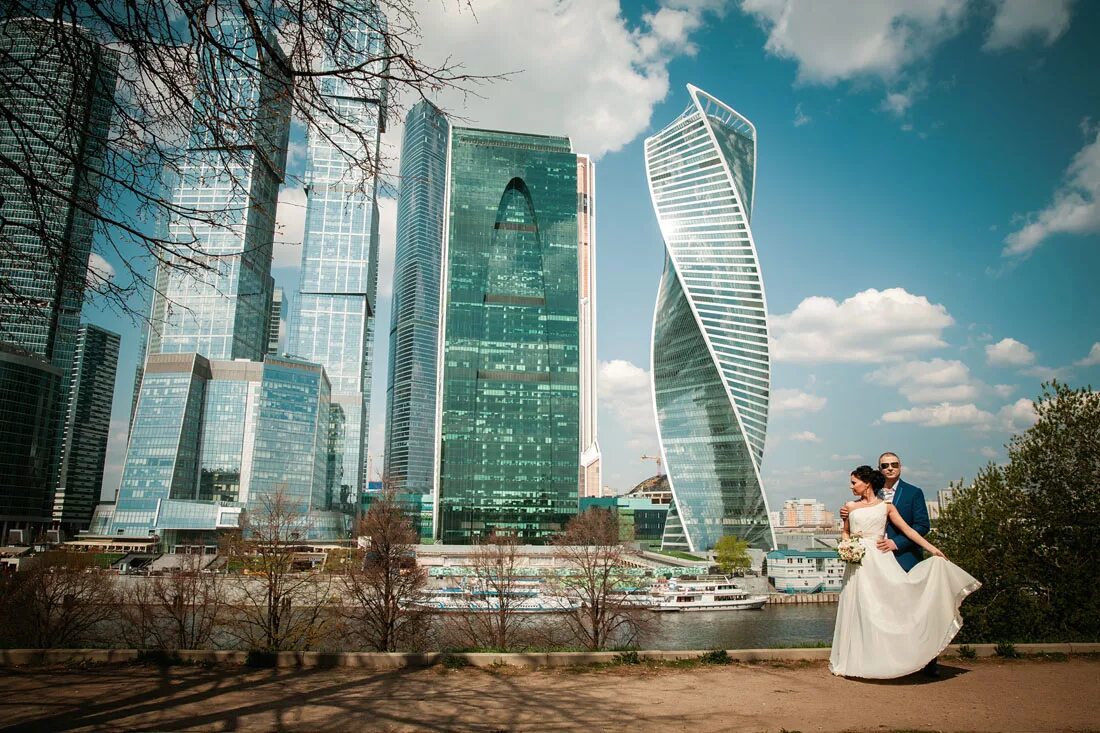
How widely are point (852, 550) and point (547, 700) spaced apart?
3569 mm

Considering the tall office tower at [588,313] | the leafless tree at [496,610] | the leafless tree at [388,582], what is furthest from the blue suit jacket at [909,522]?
the tall office tower at [588,313]

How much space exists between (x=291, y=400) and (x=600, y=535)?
90.9m

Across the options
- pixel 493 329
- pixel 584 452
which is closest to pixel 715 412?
pixel 493 329

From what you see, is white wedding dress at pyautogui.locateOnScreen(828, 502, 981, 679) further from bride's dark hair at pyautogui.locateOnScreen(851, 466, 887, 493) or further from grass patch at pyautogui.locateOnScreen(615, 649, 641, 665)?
grass patch at pyautogui.locateOnScreen(615, 649, 641, 665)

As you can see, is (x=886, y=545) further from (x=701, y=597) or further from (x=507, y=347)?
(x=507, y=347)

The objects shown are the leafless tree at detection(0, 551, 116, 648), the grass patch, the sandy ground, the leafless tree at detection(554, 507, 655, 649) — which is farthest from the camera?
the leafless tree at detection(554, 507, 655, 649)

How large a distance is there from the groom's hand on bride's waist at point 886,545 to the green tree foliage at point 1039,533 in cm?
512

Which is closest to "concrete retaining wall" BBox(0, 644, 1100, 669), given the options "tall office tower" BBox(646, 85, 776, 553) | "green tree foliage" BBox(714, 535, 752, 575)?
"green tree foliage" BBox(714, 535, 752, 575)

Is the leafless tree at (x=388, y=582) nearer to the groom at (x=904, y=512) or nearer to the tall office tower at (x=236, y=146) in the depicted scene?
the groom at (x=904, y=512)

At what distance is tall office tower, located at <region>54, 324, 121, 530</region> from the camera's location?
150 m

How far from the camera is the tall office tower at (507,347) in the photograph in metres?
91.1

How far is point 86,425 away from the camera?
166500mm

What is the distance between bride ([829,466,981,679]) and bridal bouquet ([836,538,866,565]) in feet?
0.16

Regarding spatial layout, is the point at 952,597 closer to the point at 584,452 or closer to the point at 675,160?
the point at 675,160
